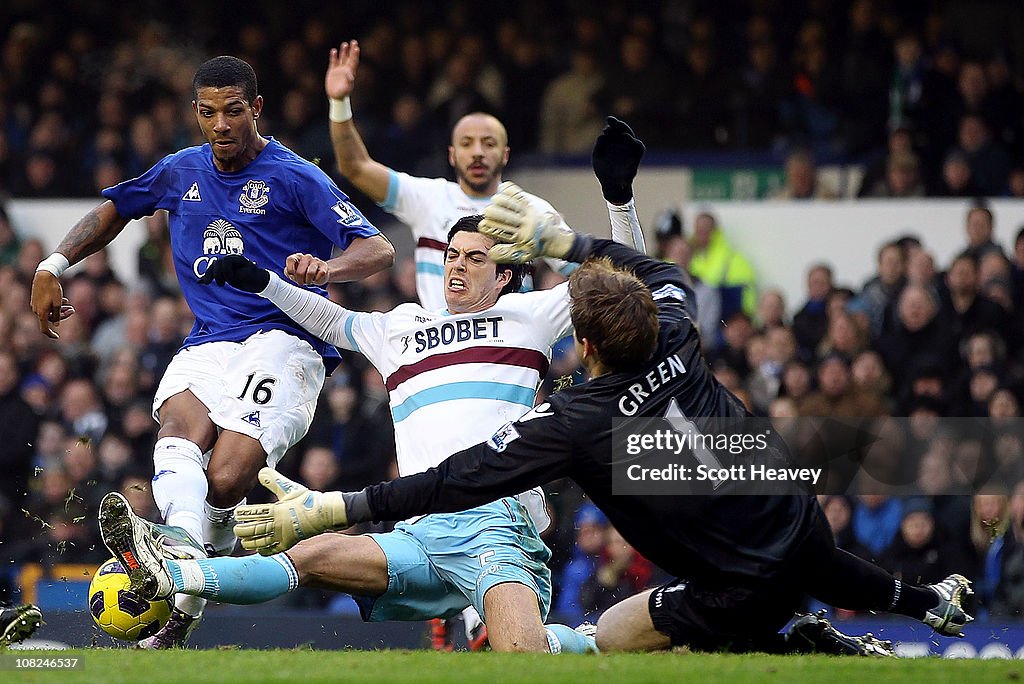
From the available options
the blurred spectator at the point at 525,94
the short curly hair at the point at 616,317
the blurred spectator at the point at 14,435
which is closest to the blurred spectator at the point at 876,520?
the short curly hair at the point at 616,317

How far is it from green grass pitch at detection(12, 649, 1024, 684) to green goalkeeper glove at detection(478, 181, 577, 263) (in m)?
1.55

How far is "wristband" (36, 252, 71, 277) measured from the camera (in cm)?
686

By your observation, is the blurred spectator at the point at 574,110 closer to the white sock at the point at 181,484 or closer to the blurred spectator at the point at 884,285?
the blurred spectator at the point at 884,285

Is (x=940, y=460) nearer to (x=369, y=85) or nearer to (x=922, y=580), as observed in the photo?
(x=922, y=580)

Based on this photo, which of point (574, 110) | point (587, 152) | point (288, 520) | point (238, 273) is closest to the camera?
point (288, 520)

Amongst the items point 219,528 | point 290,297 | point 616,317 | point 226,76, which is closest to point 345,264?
point 290,297

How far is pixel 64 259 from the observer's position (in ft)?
22.9

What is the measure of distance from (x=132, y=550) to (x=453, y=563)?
4.40 feet

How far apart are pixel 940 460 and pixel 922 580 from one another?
3.18 feet

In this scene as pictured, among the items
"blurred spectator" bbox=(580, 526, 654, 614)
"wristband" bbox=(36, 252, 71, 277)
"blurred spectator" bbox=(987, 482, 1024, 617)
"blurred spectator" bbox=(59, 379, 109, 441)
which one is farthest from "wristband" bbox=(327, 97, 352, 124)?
"blurred spectator" bbox=(987, 482, 1024, 617)

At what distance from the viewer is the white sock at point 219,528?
6.81 metres

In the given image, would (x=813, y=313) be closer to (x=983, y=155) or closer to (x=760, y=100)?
(x=983, y=155)

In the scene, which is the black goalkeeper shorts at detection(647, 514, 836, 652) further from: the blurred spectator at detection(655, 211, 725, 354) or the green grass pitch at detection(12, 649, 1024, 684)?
the blurred spectator at detection(655, 211, 725, 354)

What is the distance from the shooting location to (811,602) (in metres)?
9.30
